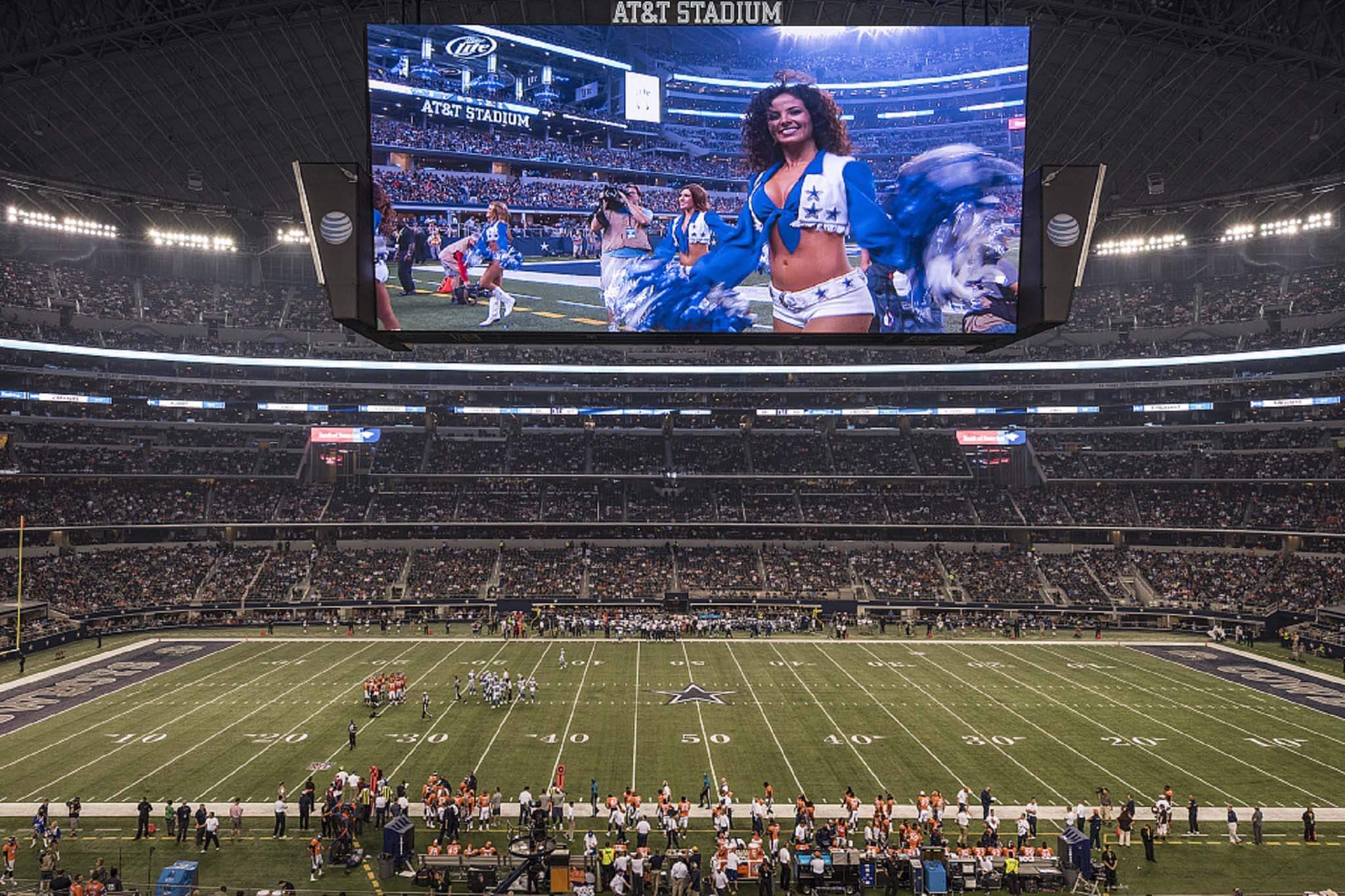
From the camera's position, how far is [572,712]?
115 feet

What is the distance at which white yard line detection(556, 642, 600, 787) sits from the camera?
28.0 m

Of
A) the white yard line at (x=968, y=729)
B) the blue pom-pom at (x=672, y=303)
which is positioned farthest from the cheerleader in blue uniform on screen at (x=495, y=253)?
the white yard line at (x=968, y=729)

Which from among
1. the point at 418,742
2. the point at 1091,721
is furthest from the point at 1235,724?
the point at 418,742

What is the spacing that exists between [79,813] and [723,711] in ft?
68.4

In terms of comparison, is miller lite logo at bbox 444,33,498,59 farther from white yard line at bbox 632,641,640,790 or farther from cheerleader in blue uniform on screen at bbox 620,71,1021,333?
white yard line at bbox 632,641,640,790

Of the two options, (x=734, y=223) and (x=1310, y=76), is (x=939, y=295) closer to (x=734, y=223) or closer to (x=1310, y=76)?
(x=734, y=223)

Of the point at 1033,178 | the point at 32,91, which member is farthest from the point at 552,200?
the point at 32,91

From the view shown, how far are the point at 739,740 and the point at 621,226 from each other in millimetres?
24914

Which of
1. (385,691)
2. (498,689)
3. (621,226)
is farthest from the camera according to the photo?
(385,691)

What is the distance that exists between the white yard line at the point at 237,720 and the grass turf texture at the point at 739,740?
0.12m

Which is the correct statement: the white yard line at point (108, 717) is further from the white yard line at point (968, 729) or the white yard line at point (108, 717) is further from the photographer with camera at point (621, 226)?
the photographer with camera at point (621, 226)

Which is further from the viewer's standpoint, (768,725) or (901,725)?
(901,725)

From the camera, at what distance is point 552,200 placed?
9.75 m

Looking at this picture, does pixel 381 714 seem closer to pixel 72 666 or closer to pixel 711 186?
pixel 72 666
